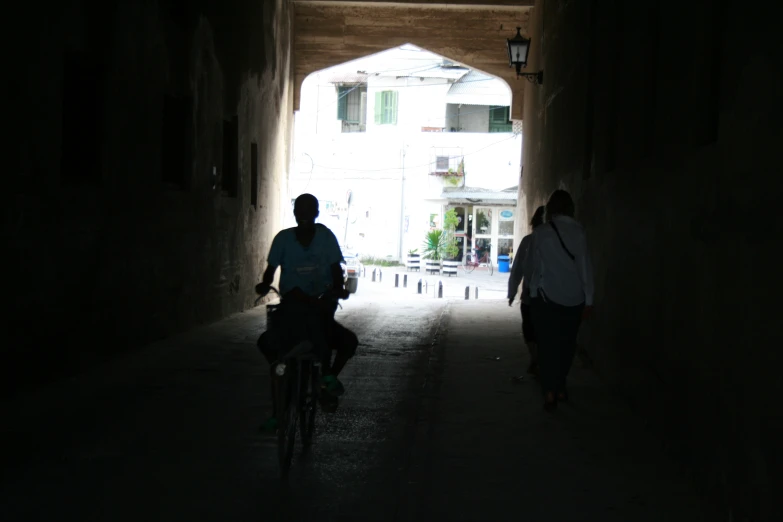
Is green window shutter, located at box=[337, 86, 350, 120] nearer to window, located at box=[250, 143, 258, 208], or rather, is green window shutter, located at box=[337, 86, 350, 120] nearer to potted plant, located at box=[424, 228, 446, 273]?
potted plant, located at box=[424, 228, 446, 273]

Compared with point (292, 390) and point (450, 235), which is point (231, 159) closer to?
point (292, 390)

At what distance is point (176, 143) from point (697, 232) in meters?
8.16

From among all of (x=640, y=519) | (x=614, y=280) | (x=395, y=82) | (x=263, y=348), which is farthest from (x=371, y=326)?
(x=395, y=82)

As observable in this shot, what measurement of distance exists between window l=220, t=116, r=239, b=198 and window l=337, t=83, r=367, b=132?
2832 centimetres

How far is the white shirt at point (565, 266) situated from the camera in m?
6.88

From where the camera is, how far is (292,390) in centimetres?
529

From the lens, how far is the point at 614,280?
26.5 ft

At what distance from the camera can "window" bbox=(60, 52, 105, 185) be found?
28.1ft

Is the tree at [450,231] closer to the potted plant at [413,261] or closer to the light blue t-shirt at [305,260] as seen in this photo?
the potted plant at [413,261]

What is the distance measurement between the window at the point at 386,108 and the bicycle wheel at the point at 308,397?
3672cm

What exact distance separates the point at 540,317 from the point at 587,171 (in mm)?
3522

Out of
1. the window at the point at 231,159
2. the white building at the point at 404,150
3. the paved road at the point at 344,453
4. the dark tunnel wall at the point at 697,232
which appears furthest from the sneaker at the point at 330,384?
the white building at the point at 404,150

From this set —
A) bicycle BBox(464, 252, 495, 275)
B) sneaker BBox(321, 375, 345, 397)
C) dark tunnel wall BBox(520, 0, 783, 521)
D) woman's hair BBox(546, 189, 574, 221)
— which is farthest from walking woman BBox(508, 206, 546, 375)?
bicycle BBox(464, 252, 495, 275)

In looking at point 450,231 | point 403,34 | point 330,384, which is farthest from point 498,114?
point 330,384
